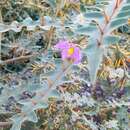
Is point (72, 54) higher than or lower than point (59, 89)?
higher

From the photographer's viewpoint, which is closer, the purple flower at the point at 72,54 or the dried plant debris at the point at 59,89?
the purple flower at the point at 72,54

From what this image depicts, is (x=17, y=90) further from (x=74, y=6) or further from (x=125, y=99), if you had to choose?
(x=74, y=6)

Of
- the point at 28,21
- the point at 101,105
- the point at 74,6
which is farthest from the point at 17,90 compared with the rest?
the point at 74,6

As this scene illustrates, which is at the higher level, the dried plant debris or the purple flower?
the purple flower

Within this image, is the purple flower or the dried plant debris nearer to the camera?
the purple flower

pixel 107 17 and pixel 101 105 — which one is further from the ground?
pixel 107 17

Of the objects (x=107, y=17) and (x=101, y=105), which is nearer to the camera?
(x=107, y=17)

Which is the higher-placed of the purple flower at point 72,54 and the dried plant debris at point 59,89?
the purple flower at point 72,54

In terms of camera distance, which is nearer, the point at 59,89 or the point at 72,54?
the point at 72,54

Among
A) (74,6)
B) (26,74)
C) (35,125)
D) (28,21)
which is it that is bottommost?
(35,125)

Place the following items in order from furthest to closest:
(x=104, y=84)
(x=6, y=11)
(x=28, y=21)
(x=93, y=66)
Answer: (x=6, y=11) < (x=104, y=84) < (x=28, y=21) < (x=93, y=66)

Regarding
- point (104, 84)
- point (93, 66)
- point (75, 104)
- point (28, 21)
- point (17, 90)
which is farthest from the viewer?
point (104, 84)
